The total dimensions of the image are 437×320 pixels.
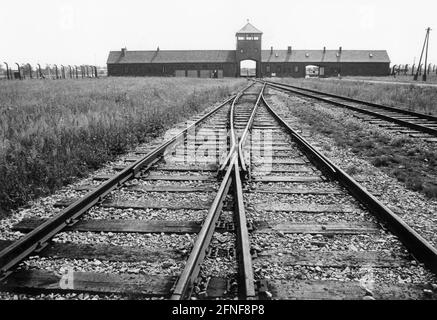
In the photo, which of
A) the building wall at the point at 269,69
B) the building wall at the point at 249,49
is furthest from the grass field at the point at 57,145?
the building wall at the point at 269,69

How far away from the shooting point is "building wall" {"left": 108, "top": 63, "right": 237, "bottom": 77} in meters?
75.9

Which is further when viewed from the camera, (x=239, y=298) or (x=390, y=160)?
(x=390, y=160)

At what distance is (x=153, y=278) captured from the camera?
280 cm

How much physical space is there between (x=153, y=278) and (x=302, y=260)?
1.31 m

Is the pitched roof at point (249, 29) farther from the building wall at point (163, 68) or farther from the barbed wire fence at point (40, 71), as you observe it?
the barbed wire fence at point (40, 71)

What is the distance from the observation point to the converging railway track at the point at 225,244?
106 inches

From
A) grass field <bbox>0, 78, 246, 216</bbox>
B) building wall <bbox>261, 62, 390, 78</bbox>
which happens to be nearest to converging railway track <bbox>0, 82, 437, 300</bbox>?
grass field <bbox>0, 78, 246, 216</bbox>

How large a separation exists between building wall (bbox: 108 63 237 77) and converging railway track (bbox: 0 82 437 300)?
7316 cm

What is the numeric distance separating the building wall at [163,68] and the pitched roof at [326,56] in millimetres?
9185

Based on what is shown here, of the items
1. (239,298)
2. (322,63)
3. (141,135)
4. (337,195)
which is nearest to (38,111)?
(141,135)

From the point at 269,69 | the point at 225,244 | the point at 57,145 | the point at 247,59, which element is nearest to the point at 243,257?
the point at 225,244

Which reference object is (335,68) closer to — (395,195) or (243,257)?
(395,195)
